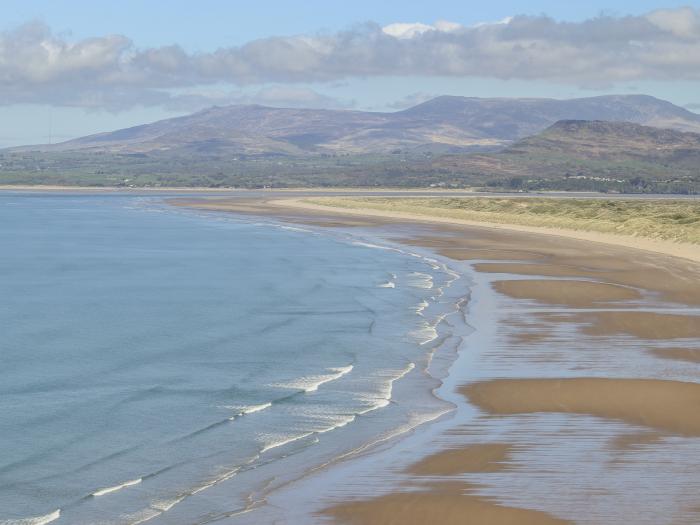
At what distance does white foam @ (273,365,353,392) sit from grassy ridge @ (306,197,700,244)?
37928 mm

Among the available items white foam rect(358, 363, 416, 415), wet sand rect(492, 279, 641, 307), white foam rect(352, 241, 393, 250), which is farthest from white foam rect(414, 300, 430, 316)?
white foam rect(352, 241, 393, 250)

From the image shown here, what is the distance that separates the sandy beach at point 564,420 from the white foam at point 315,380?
92.3 inches

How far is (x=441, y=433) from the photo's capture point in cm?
1833

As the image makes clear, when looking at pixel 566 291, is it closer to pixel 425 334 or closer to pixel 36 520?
pixel 425 334

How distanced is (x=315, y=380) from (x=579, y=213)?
63944mm

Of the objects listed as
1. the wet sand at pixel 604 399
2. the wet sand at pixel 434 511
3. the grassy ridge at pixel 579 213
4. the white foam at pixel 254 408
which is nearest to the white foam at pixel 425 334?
the wet sand at pixel 604 399

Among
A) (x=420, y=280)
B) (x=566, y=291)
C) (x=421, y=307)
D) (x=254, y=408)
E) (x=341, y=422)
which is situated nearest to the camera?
(x=341, y=422)

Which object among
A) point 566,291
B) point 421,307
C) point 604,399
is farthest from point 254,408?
point 566,291

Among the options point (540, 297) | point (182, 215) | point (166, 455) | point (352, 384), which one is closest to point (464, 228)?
point (182, 215)

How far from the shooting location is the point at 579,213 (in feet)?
278

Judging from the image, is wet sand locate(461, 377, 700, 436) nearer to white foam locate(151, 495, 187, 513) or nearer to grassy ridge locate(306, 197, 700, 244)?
white foam locate(151, 495, 187, 513)

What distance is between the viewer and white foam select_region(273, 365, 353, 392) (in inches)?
892

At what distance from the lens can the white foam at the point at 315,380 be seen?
22656 millimetres

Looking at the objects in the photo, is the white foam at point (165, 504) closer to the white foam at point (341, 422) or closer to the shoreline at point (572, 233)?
the white foam at point (341, 422)
